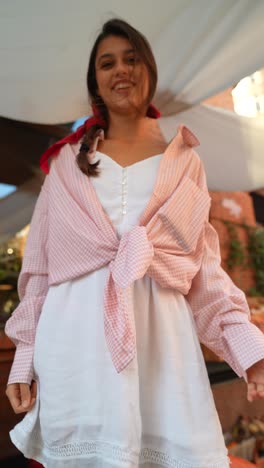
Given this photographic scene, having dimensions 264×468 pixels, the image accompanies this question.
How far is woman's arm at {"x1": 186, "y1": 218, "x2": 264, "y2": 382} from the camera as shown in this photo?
642 millimetres

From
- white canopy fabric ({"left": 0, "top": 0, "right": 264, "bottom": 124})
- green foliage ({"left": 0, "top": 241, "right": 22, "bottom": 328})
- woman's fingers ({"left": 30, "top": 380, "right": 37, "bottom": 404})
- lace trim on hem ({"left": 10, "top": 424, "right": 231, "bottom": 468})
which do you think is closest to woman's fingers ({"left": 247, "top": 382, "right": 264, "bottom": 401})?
lace trim on hem ({"left": 10, "top": 424, "right": 231, "bottom": 468})

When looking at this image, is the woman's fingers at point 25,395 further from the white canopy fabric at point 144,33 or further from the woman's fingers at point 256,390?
the white canopy fabric at point 144,33

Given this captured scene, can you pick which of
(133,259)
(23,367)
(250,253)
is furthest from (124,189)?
(250,253)

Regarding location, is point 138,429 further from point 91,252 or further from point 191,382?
point 91,252

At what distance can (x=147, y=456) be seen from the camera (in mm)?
612

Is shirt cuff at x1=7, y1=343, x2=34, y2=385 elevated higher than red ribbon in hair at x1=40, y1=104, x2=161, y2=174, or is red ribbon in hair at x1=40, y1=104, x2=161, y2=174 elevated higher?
red ribbon in hair at x1=40, y1=104, x2=161, y2=174

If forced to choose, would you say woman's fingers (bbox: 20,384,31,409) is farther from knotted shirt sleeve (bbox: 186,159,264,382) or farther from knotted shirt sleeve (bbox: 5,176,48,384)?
knotted shirt sleeve (bbox: 186,159,264,382)

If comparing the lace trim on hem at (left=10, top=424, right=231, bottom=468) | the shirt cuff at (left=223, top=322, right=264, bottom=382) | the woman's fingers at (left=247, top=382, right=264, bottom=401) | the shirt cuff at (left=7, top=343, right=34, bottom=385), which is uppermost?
the shirt cuff at (left=223, top=322, right=264, bottom=382)

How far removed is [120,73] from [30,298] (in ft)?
Result: 1.90

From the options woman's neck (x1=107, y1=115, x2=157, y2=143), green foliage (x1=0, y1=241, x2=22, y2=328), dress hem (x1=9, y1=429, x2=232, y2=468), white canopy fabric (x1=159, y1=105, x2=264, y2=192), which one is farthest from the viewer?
green foliage (x1=0, y1=241, x2=22, y2=328)

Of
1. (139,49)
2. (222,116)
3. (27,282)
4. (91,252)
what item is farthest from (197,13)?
(27,282)

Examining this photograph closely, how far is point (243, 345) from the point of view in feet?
2.12

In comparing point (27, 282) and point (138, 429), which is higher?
point (27, 282)

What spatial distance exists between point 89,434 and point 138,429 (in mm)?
89
